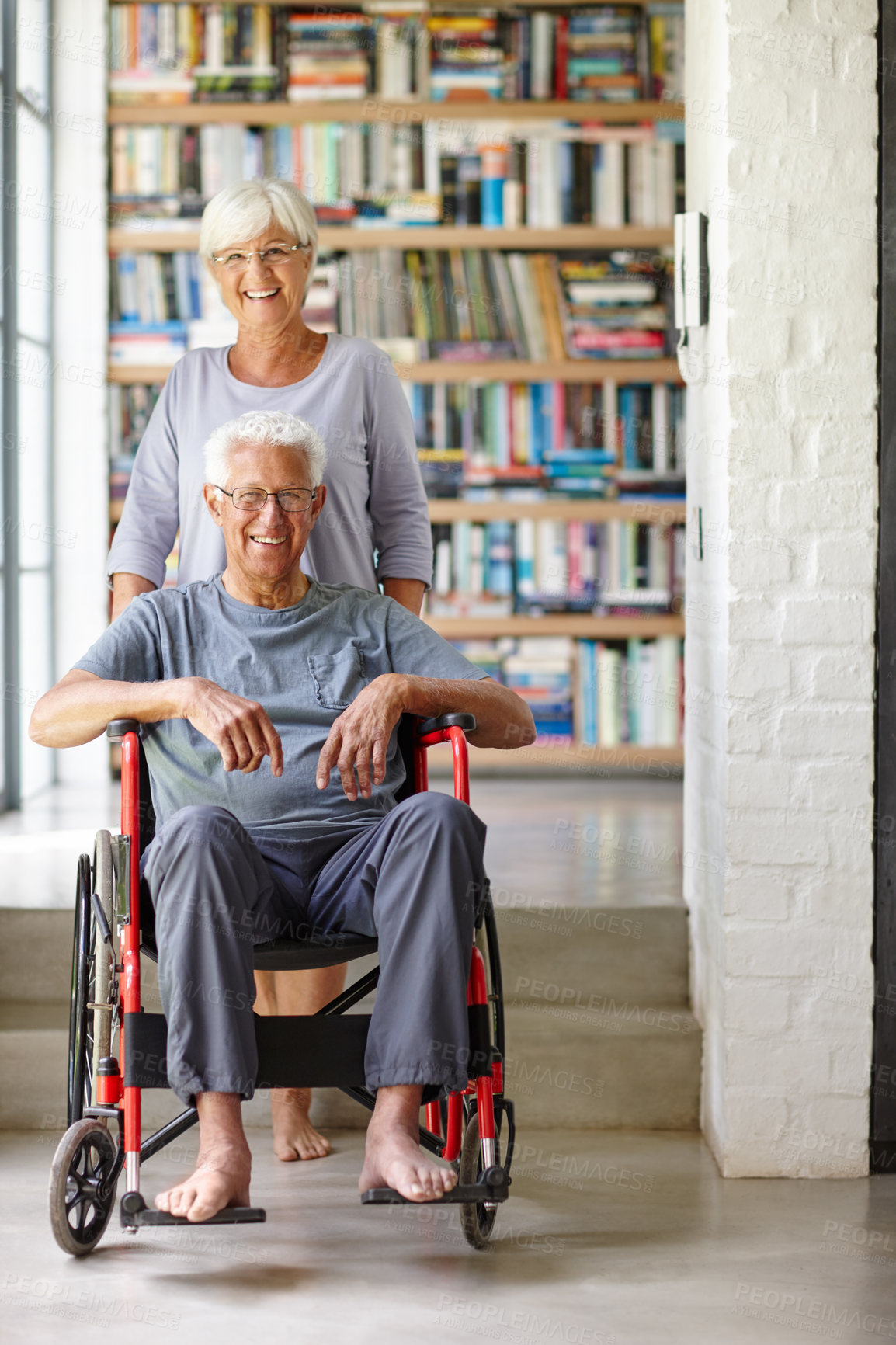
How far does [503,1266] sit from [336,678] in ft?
2.78

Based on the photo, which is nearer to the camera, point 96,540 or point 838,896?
point 838,896

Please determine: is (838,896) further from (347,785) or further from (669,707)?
(669,707)

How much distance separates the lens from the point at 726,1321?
1.80 metres

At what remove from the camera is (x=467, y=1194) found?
6.01 feet

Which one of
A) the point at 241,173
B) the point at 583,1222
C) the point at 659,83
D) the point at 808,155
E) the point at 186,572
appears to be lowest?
the point at 583,1222

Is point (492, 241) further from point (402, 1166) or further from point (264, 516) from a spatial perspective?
point (402, 1166)

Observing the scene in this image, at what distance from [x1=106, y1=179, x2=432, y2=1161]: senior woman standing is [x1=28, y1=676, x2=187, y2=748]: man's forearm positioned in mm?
399

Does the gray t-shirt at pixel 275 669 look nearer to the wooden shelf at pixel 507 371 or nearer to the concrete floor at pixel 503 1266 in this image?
the concrete floor at pixel 503 1266

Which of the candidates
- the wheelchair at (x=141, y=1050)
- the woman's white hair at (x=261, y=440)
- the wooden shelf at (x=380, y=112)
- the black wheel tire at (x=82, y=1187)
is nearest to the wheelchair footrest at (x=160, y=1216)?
the wheelchair at (x=141, y=1050)

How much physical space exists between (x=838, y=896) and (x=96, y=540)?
9.80 ft

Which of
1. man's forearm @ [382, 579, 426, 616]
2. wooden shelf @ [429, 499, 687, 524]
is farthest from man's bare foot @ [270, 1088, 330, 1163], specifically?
wooden shelf @ [429, 499, 687, 524]

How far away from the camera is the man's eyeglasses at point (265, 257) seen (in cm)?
234

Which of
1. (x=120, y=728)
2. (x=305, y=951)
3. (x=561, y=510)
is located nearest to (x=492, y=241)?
(x=561, y=510)

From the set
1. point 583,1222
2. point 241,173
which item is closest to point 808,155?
point 583,1222
